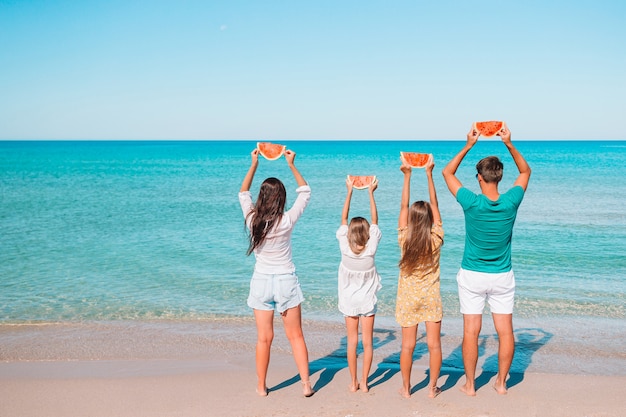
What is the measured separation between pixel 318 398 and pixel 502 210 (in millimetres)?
2417

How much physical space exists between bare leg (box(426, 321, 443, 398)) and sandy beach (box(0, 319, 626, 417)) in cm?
12

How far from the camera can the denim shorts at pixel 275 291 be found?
455 centimetres

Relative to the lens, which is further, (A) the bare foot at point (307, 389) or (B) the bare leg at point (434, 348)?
(A) the bare foot at point (307, 389)

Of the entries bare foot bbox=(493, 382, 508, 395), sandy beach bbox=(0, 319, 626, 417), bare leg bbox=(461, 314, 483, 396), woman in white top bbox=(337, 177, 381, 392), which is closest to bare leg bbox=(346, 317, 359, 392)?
woman in white top bbox=(337, 177, 381, 392)

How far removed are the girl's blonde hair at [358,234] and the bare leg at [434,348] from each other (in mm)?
925

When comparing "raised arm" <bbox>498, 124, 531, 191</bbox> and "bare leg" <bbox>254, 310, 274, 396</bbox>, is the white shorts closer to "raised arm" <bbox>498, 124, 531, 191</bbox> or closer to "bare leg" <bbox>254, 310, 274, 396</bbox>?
"raised arm" <bbox>498, 124, 531, 191</bbox>

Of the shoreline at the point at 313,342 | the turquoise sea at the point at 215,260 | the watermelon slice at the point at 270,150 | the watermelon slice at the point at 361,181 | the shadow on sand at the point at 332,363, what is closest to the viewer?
the watermelon slice at the point at 270,150

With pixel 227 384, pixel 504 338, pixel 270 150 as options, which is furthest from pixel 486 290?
pixel 227 384

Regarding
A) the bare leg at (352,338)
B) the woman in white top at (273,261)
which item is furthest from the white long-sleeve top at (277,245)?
the bare leg at (352,338)

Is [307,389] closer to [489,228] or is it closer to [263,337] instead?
[263,337]

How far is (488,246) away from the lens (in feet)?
14.7

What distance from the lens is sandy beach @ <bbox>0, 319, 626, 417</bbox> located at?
4.65 metres

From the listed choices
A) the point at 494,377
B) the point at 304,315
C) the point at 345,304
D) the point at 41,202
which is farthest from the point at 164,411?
the point at 41,202

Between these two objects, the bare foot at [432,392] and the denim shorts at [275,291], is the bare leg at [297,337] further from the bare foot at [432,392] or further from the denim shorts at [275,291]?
the bare foot at [432,392]
